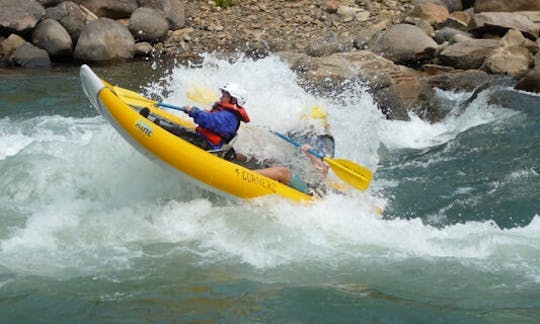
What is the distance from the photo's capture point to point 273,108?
31.1ft

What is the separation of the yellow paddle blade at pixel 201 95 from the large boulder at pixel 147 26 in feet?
25.3

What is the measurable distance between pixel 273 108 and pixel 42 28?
7.86m

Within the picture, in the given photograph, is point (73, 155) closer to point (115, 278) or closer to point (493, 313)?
point (115, 278)

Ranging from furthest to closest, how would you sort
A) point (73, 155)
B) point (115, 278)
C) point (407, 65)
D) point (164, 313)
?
point (407, 65)
point (73, 155)
point (115, 278)
point (164, 313)

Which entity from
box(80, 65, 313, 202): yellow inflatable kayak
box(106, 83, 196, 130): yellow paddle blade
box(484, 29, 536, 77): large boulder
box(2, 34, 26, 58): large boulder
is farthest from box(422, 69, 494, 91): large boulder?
box(2, 34, 26, 58): large boulder

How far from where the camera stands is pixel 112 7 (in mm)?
16828

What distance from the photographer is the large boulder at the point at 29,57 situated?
1495cm

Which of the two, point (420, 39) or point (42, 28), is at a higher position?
point (420, 39)

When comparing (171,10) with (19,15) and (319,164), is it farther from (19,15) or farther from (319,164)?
(319,164)

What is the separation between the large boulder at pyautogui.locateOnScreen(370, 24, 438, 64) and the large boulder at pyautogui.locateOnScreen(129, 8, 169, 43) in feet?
15.8

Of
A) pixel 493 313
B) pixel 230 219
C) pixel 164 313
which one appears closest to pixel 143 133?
pixel 230 219

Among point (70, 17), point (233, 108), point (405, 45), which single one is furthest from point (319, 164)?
point (70, 17)

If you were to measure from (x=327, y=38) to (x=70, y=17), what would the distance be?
5.37 metres

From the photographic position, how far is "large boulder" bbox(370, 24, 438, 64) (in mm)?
14234
